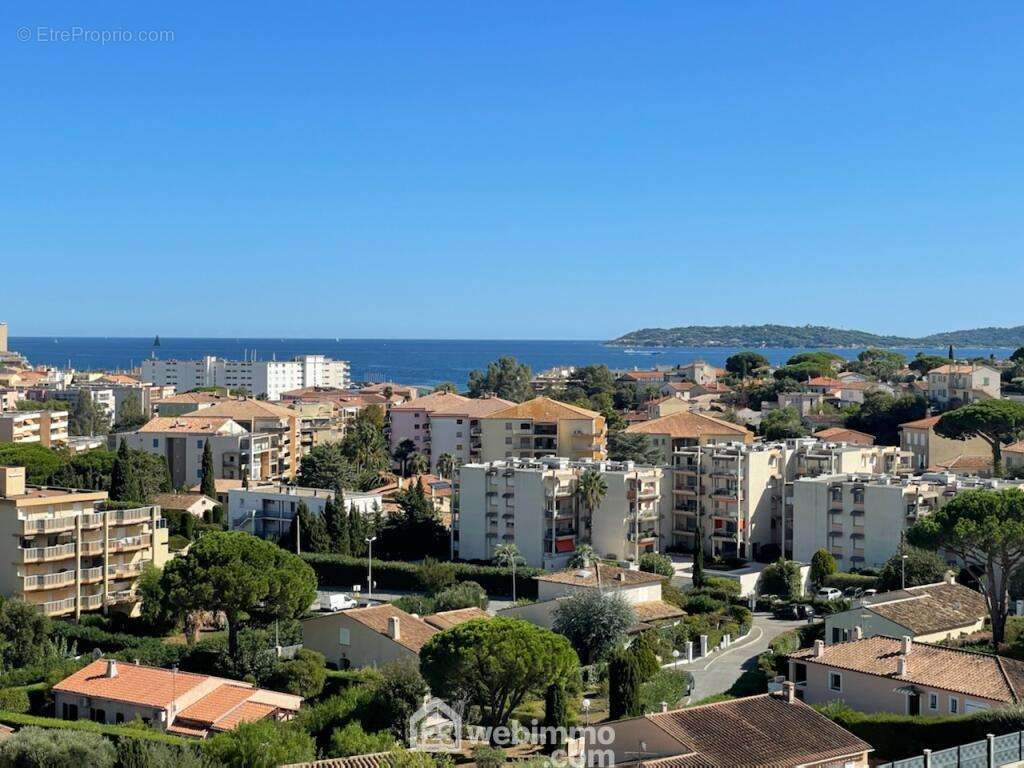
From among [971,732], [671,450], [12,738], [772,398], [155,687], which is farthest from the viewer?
[772,398]

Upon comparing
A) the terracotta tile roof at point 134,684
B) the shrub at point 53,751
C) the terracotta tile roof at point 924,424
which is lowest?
the terracotta tile roof at point 134,684

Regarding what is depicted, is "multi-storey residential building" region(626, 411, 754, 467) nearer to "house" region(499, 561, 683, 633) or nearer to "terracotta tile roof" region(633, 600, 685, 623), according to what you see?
"house" region(499, 561, 683, 633)

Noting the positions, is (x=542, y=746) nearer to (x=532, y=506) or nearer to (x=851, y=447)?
(x=532, y=506)

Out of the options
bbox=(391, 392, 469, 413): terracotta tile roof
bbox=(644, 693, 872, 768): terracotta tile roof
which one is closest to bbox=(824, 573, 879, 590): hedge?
bbox=(644, 693, 872, 768): terracotta tile roof

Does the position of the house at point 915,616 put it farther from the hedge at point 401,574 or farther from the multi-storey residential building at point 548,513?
the multi-storey residential building at point 548,513

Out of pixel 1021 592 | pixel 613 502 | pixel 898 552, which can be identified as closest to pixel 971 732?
pixel 1021 592

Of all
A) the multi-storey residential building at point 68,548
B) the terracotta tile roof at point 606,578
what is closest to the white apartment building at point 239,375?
the multi-storey residential building at point 68,548

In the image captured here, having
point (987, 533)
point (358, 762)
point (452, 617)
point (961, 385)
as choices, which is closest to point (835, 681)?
point (987, 533)
